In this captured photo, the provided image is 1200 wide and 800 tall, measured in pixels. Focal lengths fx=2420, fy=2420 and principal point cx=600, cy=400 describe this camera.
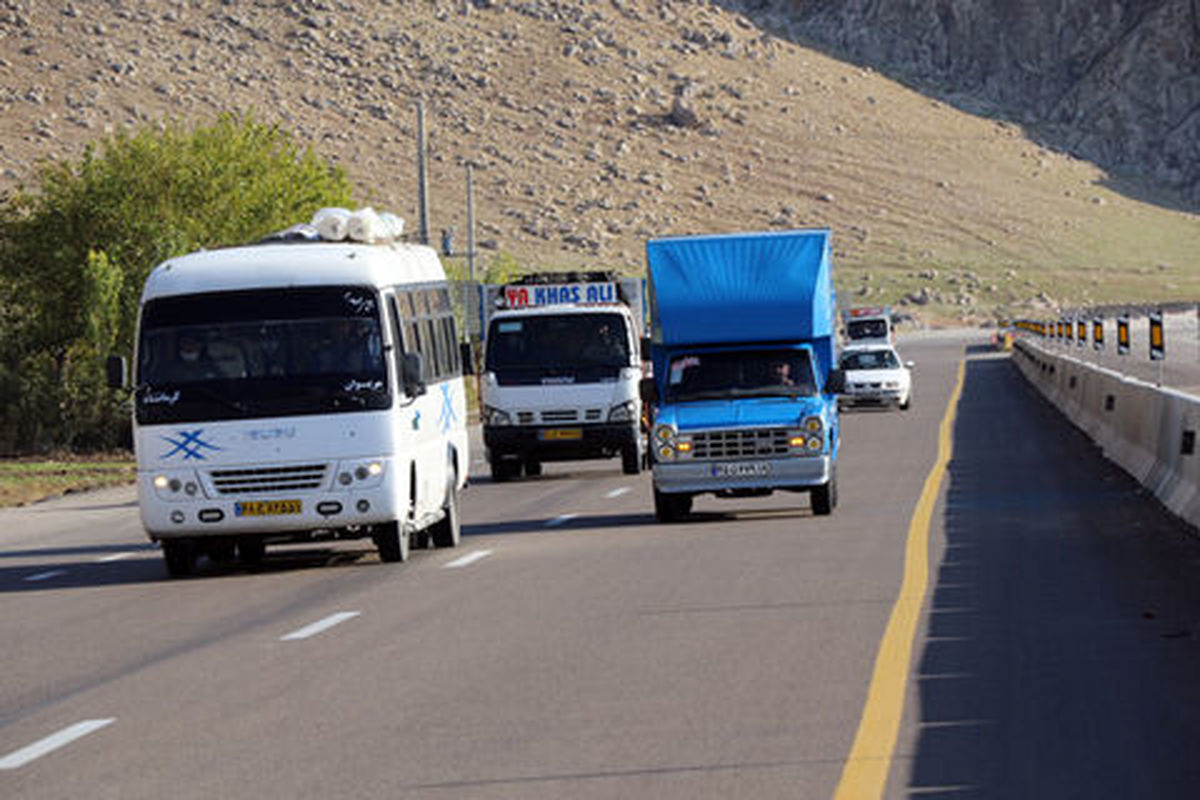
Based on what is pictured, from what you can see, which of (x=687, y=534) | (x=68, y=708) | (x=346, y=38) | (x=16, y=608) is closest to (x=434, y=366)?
(x=687, y=534)

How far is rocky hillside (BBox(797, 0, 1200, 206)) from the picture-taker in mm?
172125

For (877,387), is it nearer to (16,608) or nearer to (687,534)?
(687,534)

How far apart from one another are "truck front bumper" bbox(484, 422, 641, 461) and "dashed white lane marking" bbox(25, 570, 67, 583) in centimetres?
1126

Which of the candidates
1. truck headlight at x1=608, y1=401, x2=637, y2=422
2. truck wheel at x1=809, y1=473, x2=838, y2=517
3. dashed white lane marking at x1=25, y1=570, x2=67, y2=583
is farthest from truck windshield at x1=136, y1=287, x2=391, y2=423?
truck headlight at x1=608, y1=401, x2=637, y2=422

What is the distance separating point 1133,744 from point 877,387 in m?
40.0

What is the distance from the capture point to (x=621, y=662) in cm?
1263

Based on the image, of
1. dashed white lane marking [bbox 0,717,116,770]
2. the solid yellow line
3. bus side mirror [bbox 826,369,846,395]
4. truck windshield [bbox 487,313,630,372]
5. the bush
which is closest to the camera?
the solid yellow line

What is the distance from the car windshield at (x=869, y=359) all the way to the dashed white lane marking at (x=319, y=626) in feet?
115

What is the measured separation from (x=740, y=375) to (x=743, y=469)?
1512 millimetres

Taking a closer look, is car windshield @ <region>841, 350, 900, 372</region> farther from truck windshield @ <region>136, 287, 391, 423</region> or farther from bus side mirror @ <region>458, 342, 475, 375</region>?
truck windshield @ <region>136, 287, 391, 423</region>

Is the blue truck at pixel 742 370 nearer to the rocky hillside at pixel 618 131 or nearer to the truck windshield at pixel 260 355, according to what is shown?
the truck windshield at pixel 260 355

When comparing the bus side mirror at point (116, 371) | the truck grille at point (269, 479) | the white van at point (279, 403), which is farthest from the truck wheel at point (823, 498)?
the bus side mirror at point (116, 371)

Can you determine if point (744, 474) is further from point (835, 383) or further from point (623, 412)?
point (623, 412)

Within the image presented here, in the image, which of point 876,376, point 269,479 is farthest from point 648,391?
point 876,376
